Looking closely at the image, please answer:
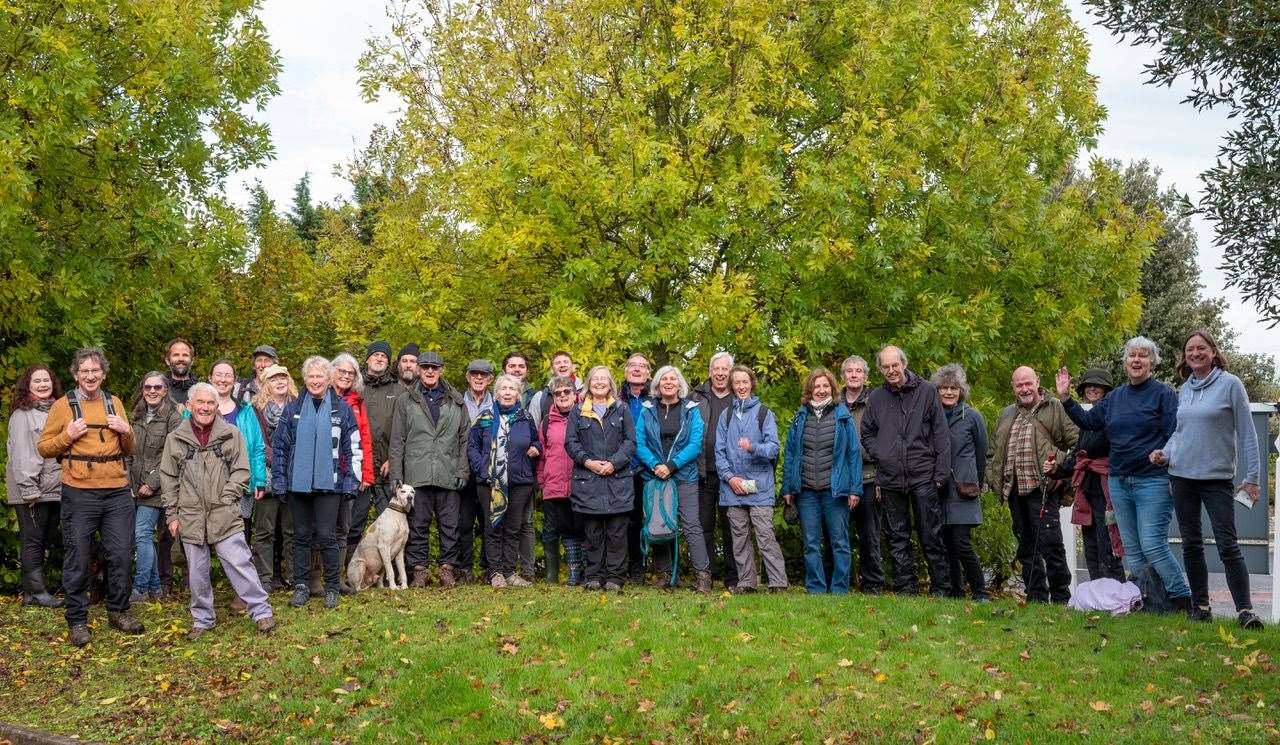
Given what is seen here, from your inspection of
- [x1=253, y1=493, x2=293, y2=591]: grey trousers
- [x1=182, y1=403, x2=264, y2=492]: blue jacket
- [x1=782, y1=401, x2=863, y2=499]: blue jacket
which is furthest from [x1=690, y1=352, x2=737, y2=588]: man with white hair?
[x1=182, y1=403, x2=264, y2=492]: blue jacket

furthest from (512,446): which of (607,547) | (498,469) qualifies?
(607,547)

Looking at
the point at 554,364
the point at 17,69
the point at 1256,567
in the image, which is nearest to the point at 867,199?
the point at 554,364

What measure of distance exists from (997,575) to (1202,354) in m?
7.56

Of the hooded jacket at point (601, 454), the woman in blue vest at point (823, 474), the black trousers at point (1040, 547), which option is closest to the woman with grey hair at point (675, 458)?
the hooded jacket at point (601, 454)

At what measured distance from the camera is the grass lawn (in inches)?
263

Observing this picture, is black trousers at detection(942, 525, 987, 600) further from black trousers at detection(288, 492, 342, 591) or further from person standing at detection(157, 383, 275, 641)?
person standing at detection(157, 383, 275, 641)

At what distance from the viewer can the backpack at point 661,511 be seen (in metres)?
10.7

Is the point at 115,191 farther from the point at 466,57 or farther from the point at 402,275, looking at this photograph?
the point at 466,57

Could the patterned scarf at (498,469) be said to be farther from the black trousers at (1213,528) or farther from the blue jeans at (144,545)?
the black trousers at (1213,528)

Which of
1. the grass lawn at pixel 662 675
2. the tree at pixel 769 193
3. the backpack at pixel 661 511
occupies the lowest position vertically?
the grass lawn at pixel 662 675

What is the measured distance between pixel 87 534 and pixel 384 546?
259 cm

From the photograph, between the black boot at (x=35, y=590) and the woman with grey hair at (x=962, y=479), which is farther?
the black boot at (x=35, y=590)

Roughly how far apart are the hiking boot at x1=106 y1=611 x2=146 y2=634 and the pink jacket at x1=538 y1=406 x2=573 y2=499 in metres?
3.78

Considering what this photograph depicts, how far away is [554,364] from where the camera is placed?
456 inches
